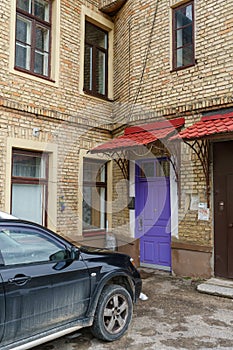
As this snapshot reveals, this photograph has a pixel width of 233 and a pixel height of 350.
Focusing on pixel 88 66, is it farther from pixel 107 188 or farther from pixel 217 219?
pixel 217 219

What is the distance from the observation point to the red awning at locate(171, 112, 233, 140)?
5709 millimetres

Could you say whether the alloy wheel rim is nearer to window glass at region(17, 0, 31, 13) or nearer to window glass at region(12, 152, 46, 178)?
window glass at region(12, 152, 46, 178)

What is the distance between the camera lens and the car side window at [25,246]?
3342 mm

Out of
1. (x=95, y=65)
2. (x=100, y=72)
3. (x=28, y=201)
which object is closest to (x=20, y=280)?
(x=28, y=201)

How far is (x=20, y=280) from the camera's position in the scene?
322cm

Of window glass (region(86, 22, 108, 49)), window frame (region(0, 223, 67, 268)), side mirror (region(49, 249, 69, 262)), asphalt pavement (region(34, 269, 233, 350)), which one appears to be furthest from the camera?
window glass (region(86, 22, 108, 49))

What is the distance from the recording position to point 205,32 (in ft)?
23.2

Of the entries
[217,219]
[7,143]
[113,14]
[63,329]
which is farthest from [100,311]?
[113,14]

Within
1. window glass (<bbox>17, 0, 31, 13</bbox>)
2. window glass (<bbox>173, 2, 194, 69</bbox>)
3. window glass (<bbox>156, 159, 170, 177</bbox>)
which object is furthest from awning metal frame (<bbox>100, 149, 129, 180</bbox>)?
window glass (<bbox>17, 0, 31, 13</bbox>)

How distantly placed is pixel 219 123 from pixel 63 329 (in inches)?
169

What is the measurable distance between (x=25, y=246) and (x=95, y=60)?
6850 mm

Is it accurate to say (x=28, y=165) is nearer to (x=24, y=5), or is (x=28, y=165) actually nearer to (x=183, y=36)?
(x=24, y=5)

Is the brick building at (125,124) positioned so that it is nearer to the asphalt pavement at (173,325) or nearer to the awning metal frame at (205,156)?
the awning metal frame at (205,156)

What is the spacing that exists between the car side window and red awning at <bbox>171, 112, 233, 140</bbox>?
10.7 feet
